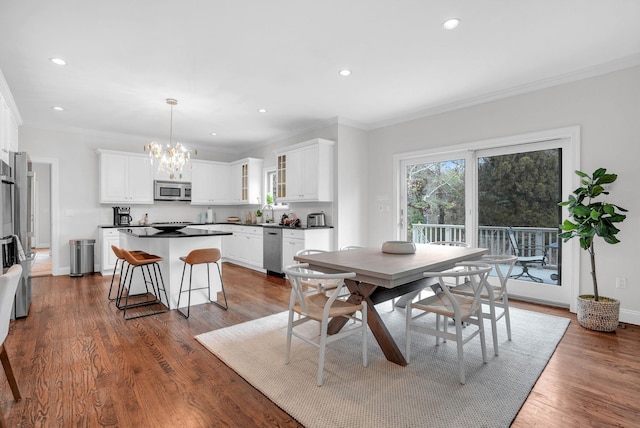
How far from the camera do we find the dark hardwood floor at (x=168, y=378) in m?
1.87

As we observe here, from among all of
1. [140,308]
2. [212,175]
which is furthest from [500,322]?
[212,175]

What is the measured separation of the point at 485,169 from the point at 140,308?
4786 millimetres

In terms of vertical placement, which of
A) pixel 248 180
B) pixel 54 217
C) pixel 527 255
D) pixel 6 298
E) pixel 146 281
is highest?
pixel 248 180

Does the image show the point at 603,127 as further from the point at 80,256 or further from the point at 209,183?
the point at 80,256

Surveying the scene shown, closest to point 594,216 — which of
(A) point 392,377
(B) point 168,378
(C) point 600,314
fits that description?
(C) point 600,314

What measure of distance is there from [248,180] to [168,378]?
17.2ft

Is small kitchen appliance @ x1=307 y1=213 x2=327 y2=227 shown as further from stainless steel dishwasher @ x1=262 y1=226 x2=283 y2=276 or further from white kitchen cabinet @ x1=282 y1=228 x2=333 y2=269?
stainless steel dishwasher @ x1=262 y1=226 x2=283 y2=276

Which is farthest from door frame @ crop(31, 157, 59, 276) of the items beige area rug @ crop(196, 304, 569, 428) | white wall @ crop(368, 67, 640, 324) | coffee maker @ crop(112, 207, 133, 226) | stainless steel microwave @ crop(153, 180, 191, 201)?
white wall @ crop(368, 67, 640, 324)

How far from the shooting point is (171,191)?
6844 mm

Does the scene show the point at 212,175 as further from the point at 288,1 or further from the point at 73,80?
the point at 288,1

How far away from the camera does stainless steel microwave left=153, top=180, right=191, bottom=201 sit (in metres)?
6.66

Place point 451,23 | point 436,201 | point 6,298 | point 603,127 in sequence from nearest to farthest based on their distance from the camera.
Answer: point 6,298 < point 451,23 < point 603,127 < point 436,201

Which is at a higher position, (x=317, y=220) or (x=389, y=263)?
(x=317, y=220)

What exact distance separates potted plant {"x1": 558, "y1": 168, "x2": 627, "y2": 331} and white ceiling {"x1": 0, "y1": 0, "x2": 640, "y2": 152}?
52.4 inches
